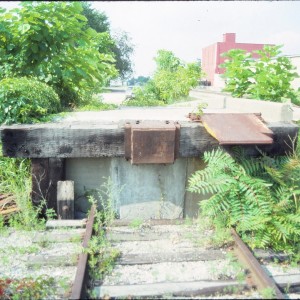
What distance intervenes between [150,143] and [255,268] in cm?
183

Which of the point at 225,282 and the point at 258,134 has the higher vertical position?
the point at 258,134

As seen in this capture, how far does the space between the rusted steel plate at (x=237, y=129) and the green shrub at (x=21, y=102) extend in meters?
2.21

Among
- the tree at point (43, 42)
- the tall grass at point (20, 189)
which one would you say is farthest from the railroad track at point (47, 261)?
the tree at point (43, 42)

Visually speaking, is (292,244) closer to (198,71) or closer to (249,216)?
(249,216)

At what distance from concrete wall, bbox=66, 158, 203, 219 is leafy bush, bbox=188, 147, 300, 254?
568 millimetres

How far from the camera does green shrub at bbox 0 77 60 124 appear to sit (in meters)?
4.26

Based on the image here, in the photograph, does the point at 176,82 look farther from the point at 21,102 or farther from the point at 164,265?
the point at 164,265

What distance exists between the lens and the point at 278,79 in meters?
7.01

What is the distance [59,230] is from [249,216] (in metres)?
2.16

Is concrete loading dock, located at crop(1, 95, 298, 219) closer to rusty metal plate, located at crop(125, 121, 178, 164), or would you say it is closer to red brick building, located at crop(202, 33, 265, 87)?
rusty metal plate, located at crop(125, 121, 178, 164)

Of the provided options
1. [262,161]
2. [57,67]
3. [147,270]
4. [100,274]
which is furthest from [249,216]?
[57,67]

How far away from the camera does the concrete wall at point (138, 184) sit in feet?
14.3

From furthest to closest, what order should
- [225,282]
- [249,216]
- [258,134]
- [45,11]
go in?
[45,11] → [258,134] → [249,216] → [225,282]

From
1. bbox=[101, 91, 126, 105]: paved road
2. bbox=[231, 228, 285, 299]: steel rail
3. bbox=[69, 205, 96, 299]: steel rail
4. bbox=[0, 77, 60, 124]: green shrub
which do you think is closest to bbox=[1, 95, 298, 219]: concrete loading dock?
bbox=[0, 77, 60, 124]: green shrub
